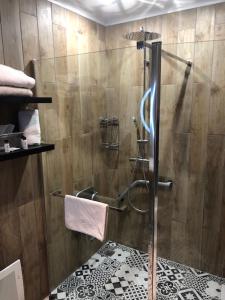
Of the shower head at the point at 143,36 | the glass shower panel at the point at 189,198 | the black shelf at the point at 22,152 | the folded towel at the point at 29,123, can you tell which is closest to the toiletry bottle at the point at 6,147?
the black shelf at the point at 22,152

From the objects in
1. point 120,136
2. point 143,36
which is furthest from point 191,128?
point 143,36

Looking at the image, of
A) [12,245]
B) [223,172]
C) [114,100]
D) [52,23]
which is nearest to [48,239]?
[12,245]

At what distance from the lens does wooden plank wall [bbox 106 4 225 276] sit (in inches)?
73.1

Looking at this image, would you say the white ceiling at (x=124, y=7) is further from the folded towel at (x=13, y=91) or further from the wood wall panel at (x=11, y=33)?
the folded towel at (x=13, y=91)

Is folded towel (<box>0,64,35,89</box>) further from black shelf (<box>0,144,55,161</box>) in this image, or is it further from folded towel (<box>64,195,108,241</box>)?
folded towel (<box>64,195,108,241</box>)

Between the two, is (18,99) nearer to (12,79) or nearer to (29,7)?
(12,79)

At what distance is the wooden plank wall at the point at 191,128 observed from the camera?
1.86 metres

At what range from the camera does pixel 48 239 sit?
1.96m

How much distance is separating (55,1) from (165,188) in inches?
67.9

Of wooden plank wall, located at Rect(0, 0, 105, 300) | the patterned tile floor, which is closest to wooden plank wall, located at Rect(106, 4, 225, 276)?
the patterned tile floor

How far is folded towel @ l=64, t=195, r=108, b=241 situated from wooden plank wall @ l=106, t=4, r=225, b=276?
431 millimetres

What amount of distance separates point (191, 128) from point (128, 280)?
4.75ft

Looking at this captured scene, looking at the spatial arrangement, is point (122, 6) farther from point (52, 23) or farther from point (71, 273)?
point (71, 273)

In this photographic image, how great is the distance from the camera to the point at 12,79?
132 centimetres
